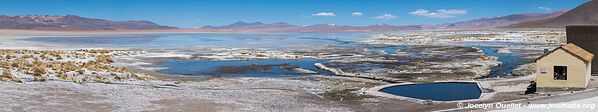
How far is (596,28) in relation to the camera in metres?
18.8

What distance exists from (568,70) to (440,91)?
12.2ft

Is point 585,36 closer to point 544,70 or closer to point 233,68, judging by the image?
point 544,70

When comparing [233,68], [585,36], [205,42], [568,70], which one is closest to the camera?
[568,70]

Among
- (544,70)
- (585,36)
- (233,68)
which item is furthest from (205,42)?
(544,70)

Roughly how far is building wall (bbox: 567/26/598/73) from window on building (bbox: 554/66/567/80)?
277 cm

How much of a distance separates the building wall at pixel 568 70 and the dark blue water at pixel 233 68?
12.1 m

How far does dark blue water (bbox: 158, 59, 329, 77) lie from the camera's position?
90.9 feet

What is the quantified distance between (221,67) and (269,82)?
32.9 feet

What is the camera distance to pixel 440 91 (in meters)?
18.6

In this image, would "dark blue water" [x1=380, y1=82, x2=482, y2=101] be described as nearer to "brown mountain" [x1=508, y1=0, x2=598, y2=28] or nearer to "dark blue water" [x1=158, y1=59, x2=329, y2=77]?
"dark blue water" [x1=158, y1=59, x2=329, y2=77]

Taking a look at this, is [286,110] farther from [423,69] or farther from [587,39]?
[423,69]

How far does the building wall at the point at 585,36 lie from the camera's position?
18797mm

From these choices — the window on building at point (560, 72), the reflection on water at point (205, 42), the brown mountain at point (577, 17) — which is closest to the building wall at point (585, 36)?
the window on building at point (560, 72)

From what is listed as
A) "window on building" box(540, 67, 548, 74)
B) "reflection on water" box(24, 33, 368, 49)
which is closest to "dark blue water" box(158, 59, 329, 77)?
"window on building" box(540, 67, 548, 74)
